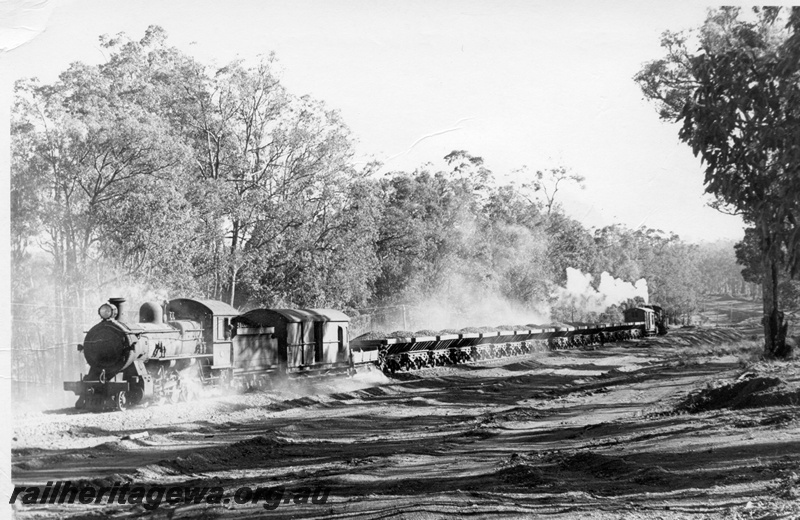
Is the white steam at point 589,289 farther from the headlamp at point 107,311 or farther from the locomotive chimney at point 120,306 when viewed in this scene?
the headlamp at point 107,311

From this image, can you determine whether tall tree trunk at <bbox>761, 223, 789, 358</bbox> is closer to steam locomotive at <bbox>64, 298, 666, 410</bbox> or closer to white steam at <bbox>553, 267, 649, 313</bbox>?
white steam at <bbox>553, 267, 649, 313</bbox>

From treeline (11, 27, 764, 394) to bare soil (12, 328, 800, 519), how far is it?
235cm

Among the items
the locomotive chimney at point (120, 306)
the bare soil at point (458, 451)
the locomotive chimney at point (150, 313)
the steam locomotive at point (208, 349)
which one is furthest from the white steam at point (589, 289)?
the locomotive chimney at point (120, 306)

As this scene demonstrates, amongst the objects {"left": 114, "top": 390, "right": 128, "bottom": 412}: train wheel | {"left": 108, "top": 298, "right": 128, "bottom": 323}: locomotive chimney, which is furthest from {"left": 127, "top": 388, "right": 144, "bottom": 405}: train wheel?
{"left": 108, "top": 298, "right": 128, "bottom": 323}: locomotive chimney

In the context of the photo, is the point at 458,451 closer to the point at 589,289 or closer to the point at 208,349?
the point at 208,349

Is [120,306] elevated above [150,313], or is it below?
above

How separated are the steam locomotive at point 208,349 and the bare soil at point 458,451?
52cm

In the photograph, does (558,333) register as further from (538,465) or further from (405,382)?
(538,465)

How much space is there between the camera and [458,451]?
9492mm

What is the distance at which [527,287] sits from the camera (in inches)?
927

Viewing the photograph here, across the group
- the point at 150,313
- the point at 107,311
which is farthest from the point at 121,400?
the point at 150,313

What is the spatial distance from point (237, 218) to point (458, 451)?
790 cm

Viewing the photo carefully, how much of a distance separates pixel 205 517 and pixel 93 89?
9.53m

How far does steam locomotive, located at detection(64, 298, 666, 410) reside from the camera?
12797mm
